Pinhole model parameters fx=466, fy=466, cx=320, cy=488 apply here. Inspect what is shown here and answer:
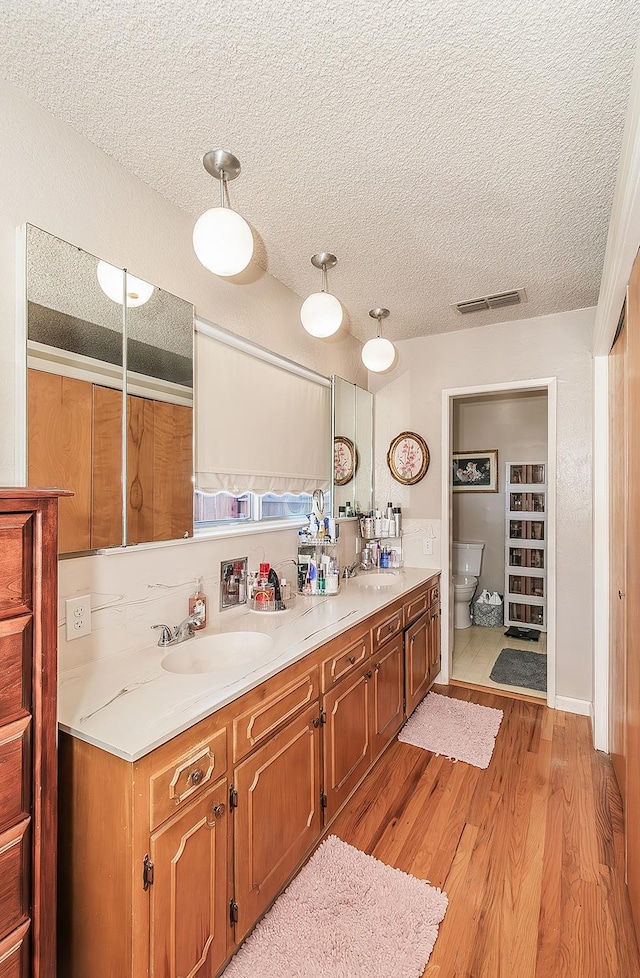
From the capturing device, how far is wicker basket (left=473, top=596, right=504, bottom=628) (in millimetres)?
4691

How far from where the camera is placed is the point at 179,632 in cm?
177

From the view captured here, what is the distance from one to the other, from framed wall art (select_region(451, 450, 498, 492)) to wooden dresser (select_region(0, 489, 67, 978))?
14.7 feet

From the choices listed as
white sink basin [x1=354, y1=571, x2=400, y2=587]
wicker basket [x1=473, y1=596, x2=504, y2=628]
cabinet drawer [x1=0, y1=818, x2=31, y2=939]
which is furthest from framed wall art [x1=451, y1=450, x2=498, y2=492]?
cabinet drawer [x1=0, y1=818, x2=31, y2=939]

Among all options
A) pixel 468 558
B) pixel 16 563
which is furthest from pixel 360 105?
pixel 468 558

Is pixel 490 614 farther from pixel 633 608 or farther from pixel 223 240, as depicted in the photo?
pixel 223 240

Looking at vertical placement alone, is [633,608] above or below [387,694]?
above

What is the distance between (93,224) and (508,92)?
1.34 meters

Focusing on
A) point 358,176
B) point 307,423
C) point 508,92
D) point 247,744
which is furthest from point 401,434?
point 247,744

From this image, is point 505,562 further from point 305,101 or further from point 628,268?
point 305,101

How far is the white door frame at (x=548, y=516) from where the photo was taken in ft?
9.72

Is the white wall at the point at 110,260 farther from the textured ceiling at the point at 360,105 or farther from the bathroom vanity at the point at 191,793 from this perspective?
the bathroom vanity at the point at 191,793

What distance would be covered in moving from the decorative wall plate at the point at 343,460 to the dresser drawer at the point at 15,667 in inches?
89.5

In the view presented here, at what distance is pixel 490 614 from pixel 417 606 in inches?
88.5

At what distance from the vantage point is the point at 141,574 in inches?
66.9
